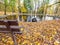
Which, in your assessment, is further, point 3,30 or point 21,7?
point 21,7

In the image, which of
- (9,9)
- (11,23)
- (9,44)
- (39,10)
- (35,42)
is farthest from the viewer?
(39,10)

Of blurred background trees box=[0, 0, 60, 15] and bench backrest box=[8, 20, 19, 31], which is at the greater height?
blurred background trees box=[0, 0, 60, 15]

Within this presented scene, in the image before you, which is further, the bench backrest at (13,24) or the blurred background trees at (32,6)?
the blurred background trees at (32,6)

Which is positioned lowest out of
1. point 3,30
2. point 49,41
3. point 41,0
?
point 49,41

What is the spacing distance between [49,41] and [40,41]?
472 mm

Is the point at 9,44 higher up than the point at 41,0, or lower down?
lower down

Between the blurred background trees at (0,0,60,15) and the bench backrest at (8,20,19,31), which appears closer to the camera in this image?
the bench backrest at (8,20,19,31)

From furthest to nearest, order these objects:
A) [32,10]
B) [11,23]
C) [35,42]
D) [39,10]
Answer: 1. [32,10]
2. [39,10]
3. [35,42]
4. [11,23]

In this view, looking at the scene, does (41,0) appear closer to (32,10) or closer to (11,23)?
(32,10)

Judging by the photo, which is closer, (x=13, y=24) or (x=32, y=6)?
(x=13, y=24)

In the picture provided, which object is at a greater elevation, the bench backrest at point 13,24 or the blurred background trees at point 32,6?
the blurred background trees at point 32,6

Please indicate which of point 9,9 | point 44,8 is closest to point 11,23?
point 9,9

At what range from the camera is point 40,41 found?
7965 mm

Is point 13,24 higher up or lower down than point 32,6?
lower down
